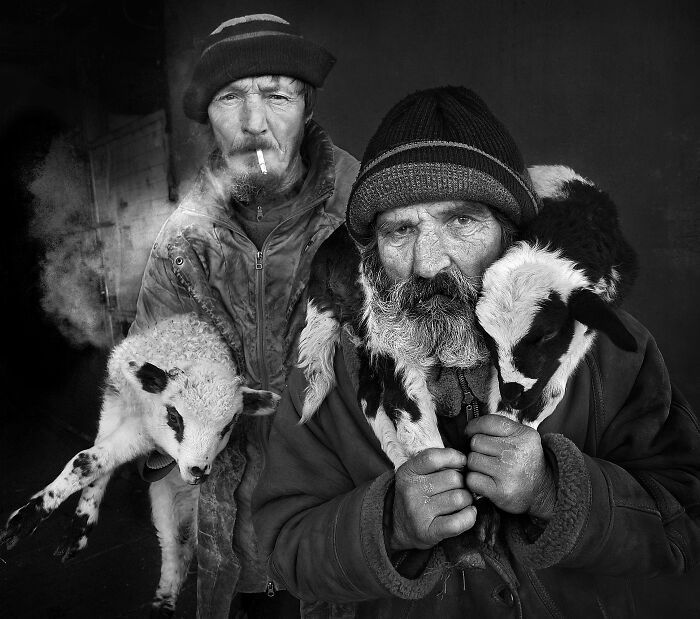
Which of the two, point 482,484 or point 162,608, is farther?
point 162,608

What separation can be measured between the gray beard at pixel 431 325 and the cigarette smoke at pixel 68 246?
1796 millimetres

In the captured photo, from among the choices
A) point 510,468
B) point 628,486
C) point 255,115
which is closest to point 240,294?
point 255,115

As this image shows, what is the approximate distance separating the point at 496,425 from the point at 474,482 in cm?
14

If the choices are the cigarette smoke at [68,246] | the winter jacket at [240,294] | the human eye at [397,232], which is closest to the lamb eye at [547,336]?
the human eye at [397,232]

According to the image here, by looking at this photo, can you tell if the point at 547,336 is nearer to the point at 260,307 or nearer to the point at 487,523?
the point at 487,523

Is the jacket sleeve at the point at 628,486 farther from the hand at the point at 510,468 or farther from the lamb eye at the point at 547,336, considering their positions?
the lamb eye at the point at 547,336

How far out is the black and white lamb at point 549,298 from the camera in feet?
4.76

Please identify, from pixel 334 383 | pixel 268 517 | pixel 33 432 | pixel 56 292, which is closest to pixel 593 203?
pixel 334 383

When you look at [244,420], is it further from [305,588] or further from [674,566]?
[674,566]

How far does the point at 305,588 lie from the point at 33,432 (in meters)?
1.80

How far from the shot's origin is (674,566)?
4.94ft

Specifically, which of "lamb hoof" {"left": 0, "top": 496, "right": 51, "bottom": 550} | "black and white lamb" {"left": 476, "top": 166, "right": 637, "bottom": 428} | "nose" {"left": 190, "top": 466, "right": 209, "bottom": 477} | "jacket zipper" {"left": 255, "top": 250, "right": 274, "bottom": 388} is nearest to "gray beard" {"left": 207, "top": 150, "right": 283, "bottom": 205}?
"jacket zipper" {"left": 255, "top": 250, "right": 274, "bottom": 388}

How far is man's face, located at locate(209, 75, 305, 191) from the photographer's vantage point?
2.42m

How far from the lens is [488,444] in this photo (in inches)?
55.3
